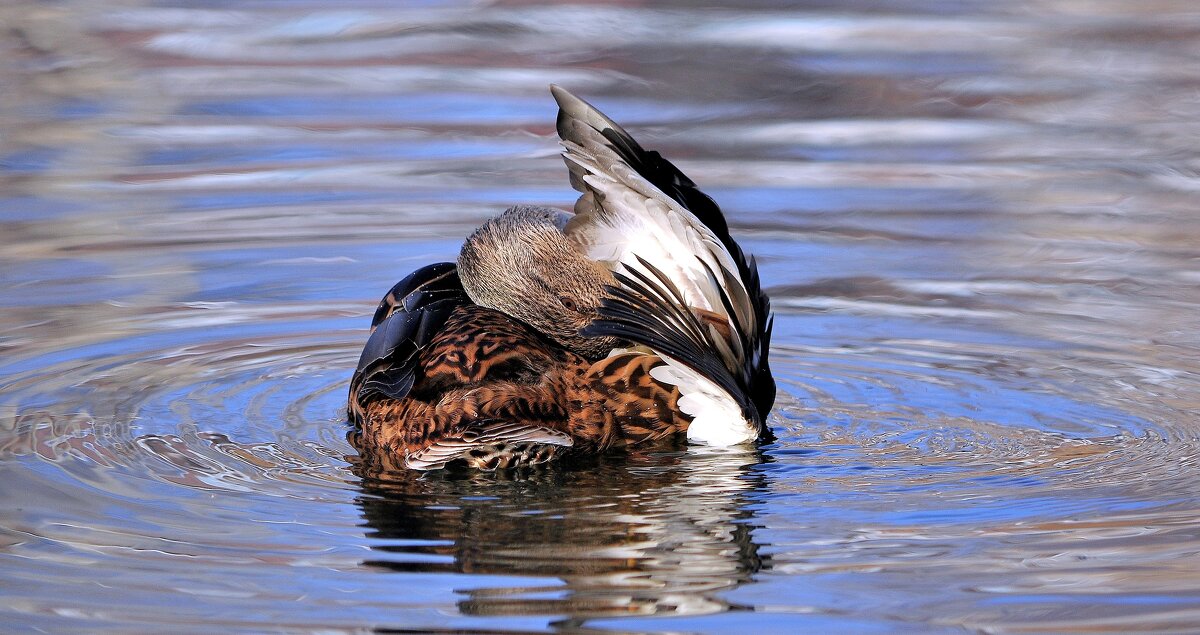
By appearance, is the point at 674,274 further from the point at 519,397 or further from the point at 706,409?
the point at 519,397

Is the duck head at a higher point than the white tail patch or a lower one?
higher

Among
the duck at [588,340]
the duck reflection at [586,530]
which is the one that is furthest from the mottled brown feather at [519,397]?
the duck reflection at [586,530]

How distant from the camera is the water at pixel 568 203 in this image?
4.98m

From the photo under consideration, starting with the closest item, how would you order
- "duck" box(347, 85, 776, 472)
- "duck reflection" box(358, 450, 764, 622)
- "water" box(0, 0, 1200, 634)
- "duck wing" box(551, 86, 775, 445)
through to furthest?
"duck reflection" box(358, 450, 764, 622) < "water" box(0, 0, 1200, 634) < "duck wing" box(551, 86, 775, 445) < "duck" box(347, 85, 776, 472)

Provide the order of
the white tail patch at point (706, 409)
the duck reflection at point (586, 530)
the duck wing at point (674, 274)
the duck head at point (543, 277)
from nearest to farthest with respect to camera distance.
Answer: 1. the duck reflection at point (586, 530)
2. the duck wing at point (674, 274)
3. the white tail patch at point (706, 409)
4. the duck head at point (543, 277)

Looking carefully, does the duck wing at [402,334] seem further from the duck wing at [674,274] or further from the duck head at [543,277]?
the duck wing at [674,274]

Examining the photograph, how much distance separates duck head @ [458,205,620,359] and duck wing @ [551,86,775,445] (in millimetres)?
A: 113

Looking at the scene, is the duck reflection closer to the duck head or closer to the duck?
the duck

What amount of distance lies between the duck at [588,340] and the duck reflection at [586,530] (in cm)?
10

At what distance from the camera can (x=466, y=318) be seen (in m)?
6.27

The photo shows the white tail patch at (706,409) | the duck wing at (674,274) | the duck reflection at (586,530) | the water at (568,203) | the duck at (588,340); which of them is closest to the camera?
the duck reflection at (586,530)

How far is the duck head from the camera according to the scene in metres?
6.18

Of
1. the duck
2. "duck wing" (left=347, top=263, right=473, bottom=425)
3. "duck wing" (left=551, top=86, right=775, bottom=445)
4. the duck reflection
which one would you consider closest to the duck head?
the duck

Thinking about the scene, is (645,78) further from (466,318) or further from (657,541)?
(657,541)
